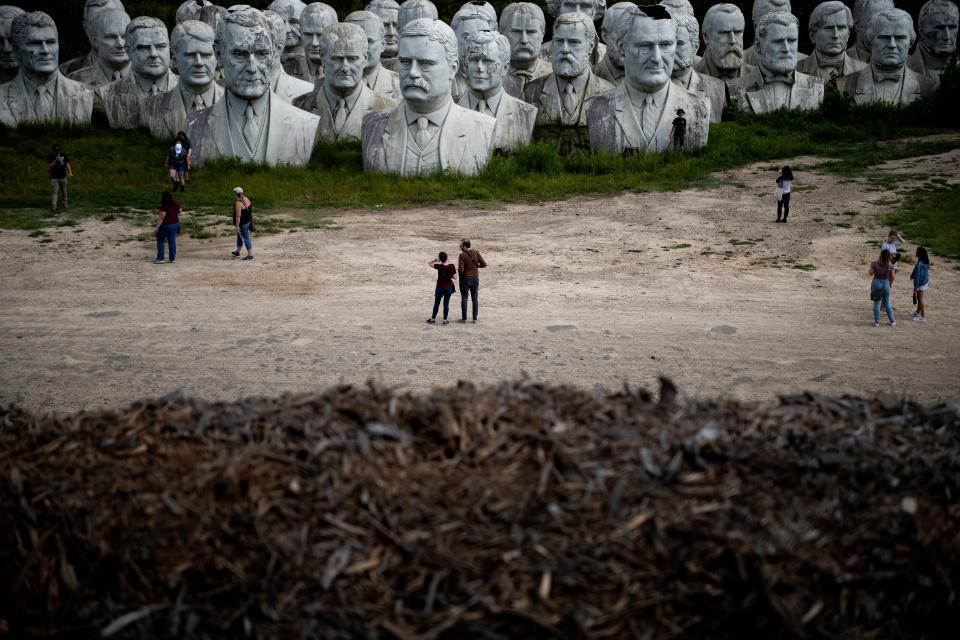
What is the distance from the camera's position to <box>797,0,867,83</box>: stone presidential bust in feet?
92.3

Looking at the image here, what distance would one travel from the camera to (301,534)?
567cm

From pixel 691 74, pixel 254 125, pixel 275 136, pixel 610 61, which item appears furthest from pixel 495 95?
pixel 691 74

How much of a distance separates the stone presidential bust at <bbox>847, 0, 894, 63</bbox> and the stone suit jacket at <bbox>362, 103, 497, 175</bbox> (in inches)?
547

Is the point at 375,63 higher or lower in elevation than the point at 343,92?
higher

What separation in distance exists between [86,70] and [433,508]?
2658 centimetres

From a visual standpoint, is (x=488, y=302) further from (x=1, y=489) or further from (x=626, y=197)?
(x=1, y=489)

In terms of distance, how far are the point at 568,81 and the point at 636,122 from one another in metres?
3.52

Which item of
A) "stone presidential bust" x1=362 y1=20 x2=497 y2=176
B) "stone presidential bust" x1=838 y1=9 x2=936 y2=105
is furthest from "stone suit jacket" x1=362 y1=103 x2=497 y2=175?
"stone presidential bust" x1=838 y1=9 x2=936 y2=105

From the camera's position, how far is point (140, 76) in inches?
998

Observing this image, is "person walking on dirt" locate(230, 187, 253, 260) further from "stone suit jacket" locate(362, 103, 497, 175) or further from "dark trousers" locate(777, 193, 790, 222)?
"dark trousers" locate(777, 193, 790, 222)

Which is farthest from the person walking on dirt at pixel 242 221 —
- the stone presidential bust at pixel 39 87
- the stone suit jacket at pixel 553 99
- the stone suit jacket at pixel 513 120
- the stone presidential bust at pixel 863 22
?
the stone presidential bust at pixel 863 22

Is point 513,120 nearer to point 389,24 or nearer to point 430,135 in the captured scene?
point 430,135

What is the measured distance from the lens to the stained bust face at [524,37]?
25406 millimetres

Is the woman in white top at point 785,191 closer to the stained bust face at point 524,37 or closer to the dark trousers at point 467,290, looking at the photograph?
the dark trousers at point 467,290
